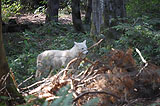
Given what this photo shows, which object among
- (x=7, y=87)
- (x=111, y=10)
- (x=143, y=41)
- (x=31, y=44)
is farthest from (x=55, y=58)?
(x=7, y=87)

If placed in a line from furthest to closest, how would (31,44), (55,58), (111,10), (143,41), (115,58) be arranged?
(31,44) < (111,10) < (55,58) < (143,41) < (115,58)

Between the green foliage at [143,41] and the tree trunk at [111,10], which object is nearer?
the green foliage at [143,41]

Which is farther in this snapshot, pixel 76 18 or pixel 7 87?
pixel 76 18

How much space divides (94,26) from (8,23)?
8.20 metres

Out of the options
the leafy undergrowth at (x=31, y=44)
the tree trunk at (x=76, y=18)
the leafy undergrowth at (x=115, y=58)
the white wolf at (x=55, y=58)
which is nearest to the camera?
the leafy undergrowth at (x=115, y=58)

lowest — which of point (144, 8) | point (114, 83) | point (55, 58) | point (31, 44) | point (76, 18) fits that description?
point (31, 44)

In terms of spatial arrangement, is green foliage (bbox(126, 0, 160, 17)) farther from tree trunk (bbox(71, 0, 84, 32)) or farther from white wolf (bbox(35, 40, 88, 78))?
tree trunk (bbox(71, 0, 84, 32))

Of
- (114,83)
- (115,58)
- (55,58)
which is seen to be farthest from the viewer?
(55,58)

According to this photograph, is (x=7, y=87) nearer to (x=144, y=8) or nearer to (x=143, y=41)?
(x=143, y=41)

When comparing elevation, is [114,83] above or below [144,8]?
below

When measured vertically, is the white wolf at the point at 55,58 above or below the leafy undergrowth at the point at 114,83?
below

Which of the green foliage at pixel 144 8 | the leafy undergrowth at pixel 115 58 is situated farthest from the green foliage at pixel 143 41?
the green foliage at pixel 144 8

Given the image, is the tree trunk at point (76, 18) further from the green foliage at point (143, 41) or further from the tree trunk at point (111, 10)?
the green foliage at point (143, 41)

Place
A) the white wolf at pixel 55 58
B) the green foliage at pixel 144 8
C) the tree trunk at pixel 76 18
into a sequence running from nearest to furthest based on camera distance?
the white wolf at pixel 55 58, the green foliage at pixel 144 8, the tree trunk at pixel 76 18
